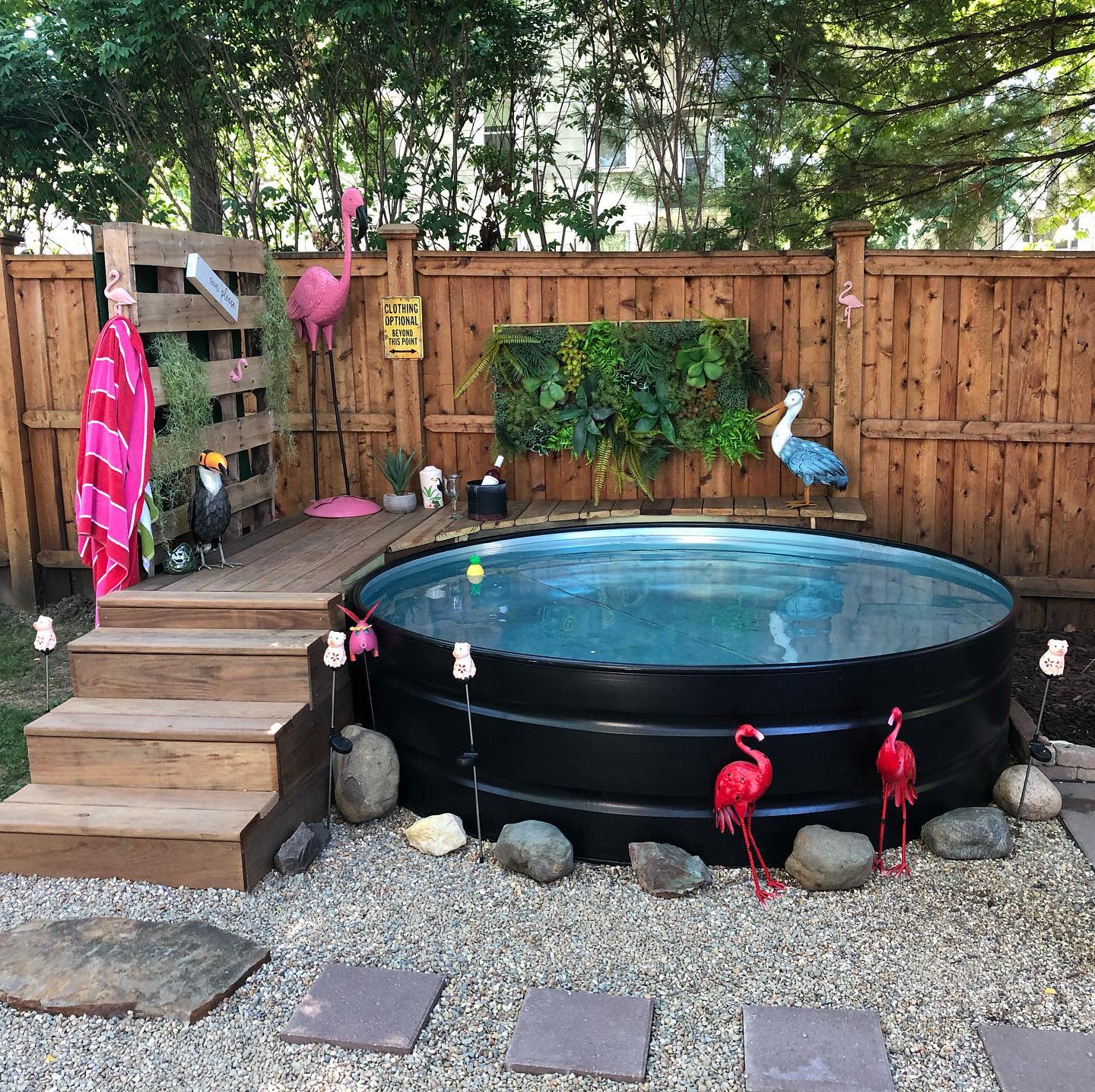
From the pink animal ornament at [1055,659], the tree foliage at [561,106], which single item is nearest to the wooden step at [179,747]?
the pink animal ornament at [1055,659]

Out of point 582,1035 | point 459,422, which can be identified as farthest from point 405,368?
point 582,1035

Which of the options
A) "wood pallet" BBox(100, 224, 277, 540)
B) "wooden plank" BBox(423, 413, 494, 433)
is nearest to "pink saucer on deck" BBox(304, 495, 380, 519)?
"wood pallet" BBox(100, 224, 277, 540)

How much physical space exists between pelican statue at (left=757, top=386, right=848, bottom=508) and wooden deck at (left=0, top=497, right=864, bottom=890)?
229 cm

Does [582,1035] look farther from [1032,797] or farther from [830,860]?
[1032,797]

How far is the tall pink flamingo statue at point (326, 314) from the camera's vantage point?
596 centimetres

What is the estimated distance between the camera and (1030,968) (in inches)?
118

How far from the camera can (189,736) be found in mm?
3668

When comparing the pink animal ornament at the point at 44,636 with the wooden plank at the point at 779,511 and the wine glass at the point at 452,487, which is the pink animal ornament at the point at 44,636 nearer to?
the wine glass at the point at 452,487

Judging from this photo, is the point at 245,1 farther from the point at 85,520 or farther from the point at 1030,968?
the point at 1030,968

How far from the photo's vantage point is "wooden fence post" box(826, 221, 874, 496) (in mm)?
5922

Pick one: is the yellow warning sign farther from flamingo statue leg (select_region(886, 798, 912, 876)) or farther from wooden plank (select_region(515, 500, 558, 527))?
flamingo statue leg (select_region(886, 798, 912, 876))

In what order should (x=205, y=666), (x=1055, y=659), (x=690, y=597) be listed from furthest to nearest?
(x=690, y=597), (x=205, y=666), (x=1055, y=659)

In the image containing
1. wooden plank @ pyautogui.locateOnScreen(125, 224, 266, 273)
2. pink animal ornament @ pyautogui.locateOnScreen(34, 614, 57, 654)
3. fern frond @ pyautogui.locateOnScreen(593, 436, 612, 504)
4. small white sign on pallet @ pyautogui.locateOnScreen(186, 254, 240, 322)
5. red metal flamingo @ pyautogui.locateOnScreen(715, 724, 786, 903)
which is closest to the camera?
red metal flamingo @ pyautogui.locateOnScreen(715, 724, 786, 903)

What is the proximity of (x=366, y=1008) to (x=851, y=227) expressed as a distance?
4.59m
